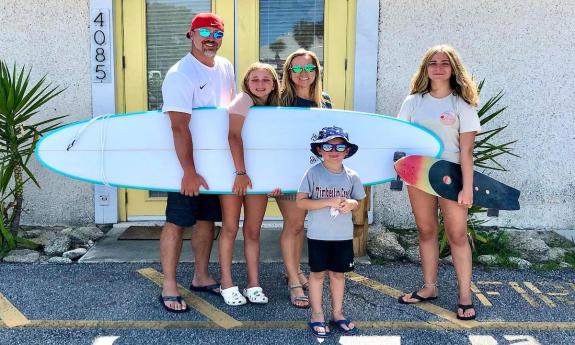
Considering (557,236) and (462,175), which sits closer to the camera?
(462,175)

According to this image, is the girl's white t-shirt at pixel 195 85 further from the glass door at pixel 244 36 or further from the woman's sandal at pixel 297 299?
the glass door at pixel 244 36

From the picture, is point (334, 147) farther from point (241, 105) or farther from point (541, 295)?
point (541, 295)

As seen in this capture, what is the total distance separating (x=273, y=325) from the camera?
3.07 metres

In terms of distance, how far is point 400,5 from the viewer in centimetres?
487

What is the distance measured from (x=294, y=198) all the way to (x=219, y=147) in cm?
59

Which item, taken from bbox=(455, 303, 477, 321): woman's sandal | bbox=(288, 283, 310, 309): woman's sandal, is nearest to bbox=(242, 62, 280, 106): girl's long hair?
bbox=(288, 283, 310, 309): woman's sandal

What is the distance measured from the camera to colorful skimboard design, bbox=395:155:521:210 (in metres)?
3.06

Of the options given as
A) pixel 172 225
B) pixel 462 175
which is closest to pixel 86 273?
pixel 172 225

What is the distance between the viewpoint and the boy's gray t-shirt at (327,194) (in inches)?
112

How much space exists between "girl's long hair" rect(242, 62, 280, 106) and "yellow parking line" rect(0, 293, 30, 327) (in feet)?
6.19

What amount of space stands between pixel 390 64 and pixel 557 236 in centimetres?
224

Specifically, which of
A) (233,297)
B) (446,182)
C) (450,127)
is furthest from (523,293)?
(233,297)

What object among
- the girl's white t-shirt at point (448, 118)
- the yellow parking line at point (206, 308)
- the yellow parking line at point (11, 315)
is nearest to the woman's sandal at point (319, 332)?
the yellow parking line at point (206, 308)

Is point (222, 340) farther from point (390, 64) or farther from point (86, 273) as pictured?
point (390, 64)
